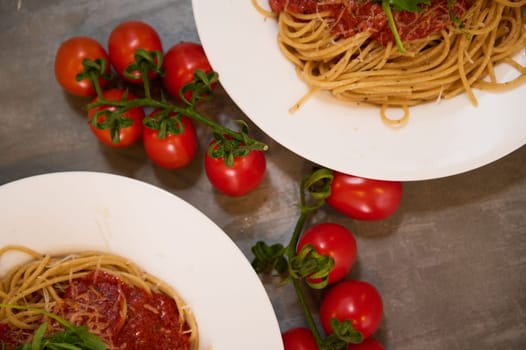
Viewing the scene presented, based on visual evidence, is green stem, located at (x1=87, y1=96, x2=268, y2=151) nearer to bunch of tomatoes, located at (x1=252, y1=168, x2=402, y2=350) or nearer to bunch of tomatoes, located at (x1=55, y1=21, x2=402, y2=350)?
bunch of tomatoes, located at (x1=55, y1=21, x2=402, y2=350)

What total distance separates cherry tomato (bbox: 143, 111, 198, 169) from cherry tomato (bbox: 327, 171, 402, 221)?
1.53 feet

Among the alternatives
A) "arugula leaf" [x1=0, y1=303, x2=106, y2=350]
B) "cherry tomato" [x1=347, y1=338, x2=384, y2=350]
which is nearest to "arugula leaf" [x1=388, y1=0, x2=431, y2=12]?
"cherry tomato" [x1=347, y1=338, x2=384, y2=350]

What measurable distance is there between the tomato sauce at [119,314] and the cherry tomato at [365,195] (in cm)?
60

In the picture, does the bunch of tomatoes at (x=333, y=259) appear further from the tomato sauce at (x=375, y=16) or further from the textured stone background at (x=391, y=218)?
the tomato sauce at (x=375, y=16)

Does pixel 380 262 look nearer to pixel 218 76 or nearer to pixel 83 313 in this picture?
pixel 218 76

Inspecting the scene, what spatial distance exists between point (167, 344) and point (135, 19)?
43.3 inches

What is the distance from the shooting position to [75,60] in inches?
68.2

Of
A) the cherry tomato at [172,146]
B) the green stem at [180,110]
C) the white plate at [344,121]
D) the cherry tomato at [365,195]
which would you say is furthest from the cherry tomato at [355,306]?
the cherry tomato at [172,146]

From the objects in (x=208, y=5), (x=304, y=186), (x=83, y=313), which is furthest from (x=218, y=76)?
(x=83, y=313)

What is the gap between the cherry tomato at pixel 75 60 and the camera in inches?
68.3

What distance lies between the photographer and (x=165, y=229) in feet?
4.84

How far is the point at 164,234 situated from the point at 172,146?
1.07 ft

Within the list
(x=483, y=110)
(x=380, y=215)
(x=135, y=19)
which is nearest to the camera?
(x=483, y=110)

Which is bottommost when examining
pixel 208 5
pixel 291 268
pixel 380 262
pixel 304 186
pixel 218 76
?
pixel 380 262
